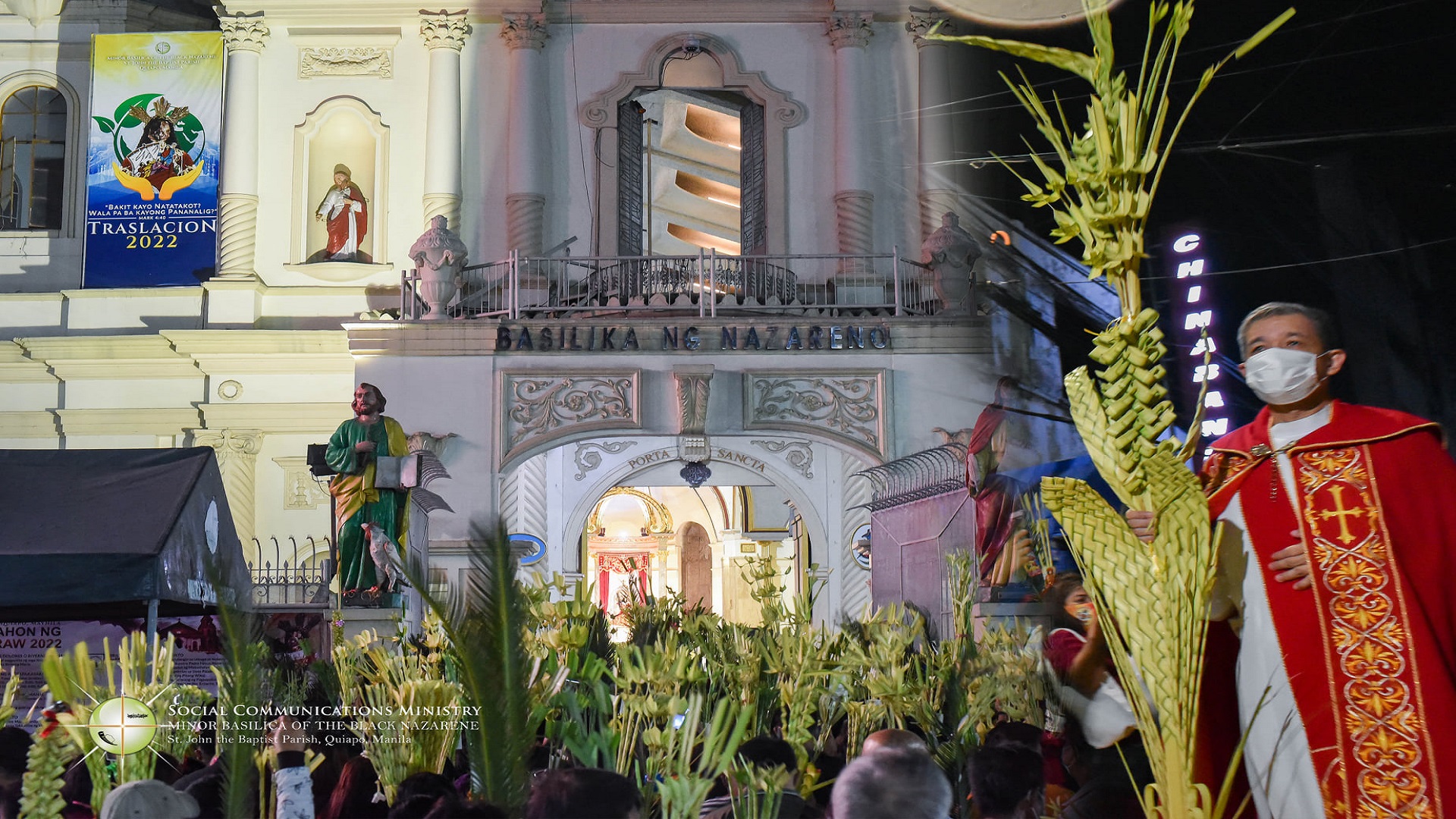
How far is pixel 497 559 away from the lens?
316 centimetres

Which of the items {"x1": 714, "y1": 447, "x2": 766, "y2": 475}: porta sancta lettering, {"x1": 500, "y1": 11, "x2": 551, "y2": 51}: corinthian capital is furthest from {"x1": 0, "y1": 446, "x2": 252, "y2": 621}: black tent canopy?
{"x1": 500, "y1": 11, "x2": 551, "y2": 51}: corinthian capital

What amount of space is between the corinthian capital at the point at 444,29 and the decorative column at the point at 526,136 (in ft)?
1.69

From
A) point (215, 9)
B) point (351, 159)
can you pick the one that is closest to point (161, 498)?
point (351, 159)

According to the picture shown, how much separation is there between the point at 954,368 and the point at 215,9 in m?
10.7

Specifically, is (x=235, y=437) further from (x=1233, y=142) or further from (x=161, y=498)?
(x=1233, y=142)

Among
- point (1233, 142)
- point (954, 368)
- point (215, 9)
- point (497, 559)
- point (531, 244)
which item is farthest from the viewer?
point (215, 9)

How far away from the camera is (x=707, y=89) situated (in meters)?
17.1

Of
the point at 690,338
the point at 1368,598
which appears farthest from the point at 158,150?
the point at 1368,598

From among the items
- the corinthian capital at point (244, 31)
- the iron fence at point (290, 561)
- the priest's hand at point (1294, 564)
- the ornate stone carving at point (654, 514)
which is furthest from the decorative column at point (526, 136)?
the priest's hand at point (1294, 564)

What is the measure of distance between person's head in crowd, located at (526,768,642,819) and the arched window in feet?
56.4

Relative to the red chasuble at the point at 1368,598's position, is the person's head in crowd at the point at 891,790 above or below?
below

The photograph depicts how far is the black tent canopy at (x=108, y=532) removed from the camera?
23.1 feet

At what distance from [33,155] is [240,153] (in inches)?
123

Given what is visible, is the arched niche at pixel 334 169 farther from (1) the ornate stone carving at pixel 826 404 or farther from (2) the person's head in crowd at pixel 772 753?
(2) the person's head in crowd at pixel 772 753
